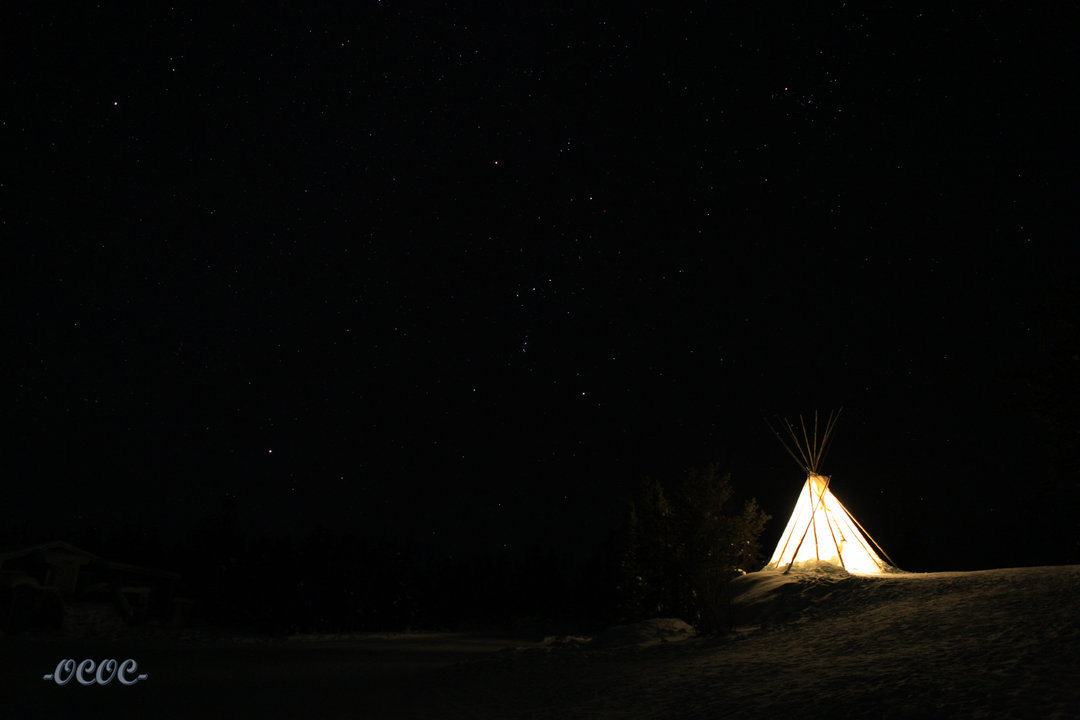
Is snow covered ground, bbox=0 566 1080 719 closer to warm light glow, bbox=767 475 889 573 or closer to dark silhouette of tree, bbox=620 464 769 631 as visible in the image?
warm light glow, bbox=767 475 889 573

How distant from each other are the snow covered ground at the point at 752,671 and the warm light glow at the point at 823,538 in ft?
7.20

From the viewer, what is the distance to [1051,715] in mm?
4797

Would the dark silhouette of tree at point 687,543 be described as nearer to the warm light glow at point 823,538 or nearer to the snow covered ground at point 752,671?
the warm light glow at point 823,538

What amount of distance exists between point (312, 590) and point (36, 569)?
9399 mm

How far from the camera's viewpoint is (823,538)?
51.5 ft

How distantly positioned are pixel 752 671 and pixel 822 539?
8881 mm

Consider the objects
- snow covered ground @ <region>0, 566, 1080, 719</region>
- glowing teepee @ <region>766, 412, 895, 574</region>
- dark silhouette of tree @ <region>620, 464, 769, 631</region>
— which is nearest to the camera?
snow covered ground @ <region>0, 566, 1080, 719</region>

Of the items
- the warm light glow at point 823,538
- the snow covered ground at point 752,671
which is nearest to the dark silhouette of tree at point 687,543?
the warm light glow at point 823,538

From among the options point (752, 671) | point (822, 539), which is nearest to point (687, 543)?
point (822, 539)

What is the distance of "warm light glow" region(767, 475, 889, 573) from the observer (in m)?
15.2

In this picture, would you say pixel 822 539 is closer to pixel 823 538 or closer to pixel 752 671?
pixel 823 538

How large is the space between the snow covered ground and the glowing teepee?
2111mm

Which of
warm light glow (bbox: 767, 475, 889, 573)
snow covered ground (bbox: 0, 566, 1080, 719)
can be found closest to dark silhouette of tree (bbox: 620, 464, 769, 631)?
warm light glow (bbox: 767, 475, 889, 573)

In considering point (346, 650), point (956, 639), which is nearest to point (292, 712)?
point (956, 639)
